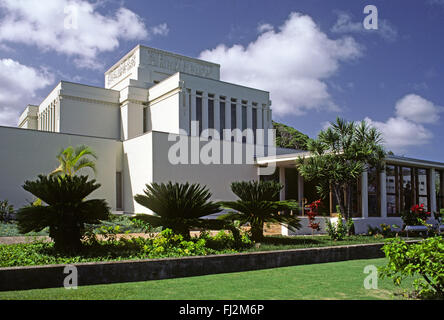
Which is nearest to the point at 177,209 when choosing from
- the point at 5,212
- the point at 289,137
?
the point at 5,212

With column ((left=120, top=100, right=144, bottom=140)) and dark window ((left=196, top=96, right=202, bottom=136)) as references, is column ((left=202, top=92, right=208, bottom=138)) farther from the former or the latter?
column ((left=120, top=100, right=144, bottom=140))

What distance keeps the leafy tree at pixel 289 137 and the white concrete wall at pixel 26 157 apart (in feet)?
103

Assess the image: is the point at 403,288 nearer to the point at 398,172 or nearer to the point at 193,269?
the point at 193,269

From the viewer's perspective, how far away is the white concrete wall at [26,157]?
725 inches

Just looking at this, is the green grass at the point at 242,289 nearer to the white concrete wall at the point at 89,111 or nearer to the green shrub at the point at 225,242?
the green shrub at the point at 225,242

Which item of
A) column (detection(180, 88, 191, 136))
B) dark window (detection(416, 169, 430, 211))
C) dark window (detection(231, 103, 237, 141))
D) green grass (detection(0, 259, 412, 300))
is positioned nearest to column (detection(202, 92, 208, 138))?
column (detection(180, 88, 191, 136))

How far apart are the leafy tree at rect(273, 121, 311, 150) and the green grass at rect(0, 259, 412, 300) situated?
41.2 metres

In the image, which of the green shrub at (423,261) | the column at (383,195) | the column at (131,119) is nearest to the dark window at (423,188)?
the column at (383,195)

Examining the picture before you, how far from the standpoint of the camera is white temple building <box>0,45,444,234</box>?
18.7 metres

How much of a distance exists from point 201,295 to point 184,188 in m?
4.18

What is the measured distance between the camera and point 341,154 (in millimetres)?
15148

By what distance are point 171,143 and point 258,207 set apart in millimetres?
10502

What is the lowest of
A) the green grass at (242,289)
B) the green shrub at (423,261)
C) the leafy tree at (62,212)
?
the green grass at (242,289)
